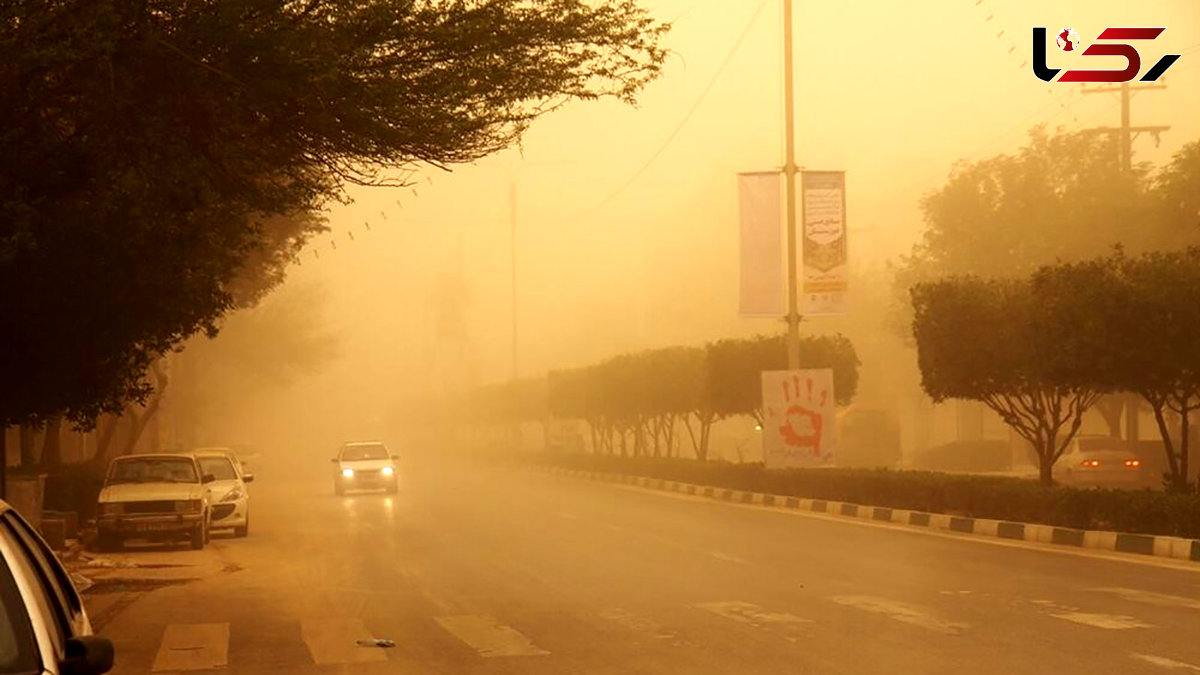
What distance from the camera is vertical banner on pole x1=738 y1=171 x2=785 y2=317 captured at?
115 feet

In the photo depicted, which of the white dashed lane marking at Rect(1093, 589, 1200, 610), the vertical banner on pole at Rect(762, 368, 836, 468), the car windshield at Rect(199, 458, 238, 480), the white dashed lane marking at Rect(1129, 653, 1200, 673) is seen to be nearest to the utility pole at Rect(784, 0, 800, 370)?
the vertical banner on pole at Rect(762, 368, 836, 468)

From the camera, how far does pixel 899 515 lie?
A: 31.7 m

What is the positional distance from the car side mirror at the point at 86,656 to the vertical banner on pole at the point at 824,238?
30.3 m

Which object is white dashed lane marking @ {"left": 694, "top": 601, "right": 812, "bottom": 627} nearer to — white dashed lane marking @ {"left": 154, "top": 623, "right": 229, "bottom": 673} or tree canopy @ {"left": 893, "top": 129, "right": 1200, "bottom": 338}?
white dashed lane marking @ {"left": 154, "top": 623, "right": 229, "bottom": 673}

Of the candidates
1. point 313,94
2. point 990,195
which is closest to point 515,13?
point 313,94

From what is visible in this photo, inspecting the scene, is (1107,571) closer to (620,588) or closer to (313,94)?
(620,588)

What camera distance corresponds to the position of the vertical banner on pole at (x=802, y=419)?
126 ft

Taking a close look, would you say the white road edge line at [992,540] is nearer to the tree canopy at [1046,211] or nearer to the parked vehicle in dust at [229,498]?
the parked vehicle in dust at [229,498]

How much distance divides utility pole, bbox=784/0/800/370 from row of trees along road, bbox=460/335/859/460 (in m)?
6.84

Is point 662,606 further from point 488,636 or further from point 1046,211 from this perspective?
point 1046,211

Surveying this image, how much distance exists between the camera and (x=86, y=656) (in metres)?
5.54

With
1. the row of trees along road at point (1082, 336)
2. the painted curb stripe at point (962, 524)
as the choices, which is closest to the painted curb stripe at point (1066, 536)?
the row of trees along road at point (1082, 336)

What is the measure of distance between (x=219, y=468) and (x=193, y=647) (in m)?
Result: 19.4

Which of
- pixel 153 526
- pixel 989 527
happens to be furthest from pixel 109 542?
pixel 989 527
